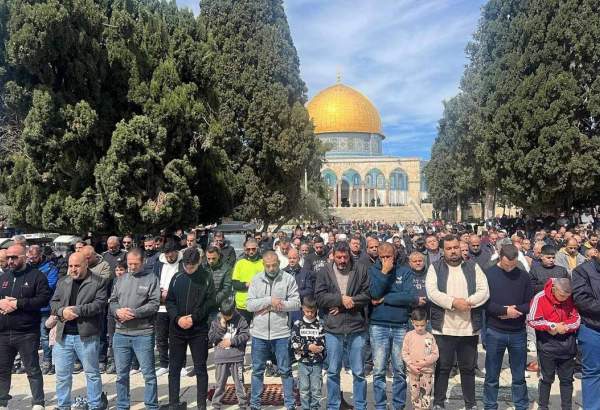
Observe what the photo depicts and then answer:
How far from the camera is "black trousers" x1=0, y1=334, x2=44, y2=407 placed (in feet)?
16.5

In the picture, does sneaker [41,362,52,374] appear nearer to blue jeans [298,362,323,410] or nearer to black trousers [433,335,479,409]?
blue jeans [298,362,323,410]

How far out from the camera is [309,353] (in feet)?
15.5

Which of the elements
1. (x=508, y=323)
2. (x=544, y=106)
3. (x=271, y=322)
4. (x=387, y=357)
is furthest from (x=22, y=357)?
(x=544, y=106)

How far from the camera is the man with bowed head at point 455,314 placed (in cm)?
475

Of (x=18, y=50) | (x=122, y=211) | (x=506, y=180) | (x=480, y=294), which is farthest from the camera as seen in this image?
(x=506, y=180)

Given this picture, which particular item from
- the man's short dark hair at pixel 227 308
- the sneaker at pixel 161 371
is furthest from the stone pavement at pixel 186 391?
the man's short dark hair at pixel 227 308

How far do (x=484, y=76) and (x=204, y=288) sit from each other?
18151mm

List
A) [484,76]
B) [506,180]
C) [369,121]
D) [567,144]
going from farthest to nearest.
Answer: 1. [369,121]
2. [484,76]
3. [506,180]
4. [567,144]

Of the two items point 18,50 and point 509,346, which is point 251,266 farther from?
point 18,50

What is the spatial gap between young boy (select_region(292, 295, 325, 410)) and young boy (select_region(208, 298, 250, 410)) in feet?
2.16

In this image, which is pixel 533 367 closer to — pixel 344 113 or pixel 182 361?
pixel 182 361

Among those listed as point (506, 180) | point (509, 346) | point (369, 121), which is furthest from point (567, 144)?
point (369, 121)

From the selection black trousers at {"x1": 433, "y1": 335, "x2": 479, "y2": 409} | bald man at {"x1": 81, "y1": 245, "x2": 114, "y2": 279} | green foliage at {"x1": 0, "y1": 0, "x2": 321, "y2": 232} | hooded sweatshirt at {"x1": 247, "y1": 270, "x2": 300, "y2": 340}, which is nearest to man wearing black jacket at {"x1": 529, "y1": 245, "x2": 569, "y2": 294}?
black trousers at {"x1": 433, "y1": 335, "x2": 479, "y2": 409}

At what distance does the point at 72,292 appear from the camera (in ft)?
16.3
